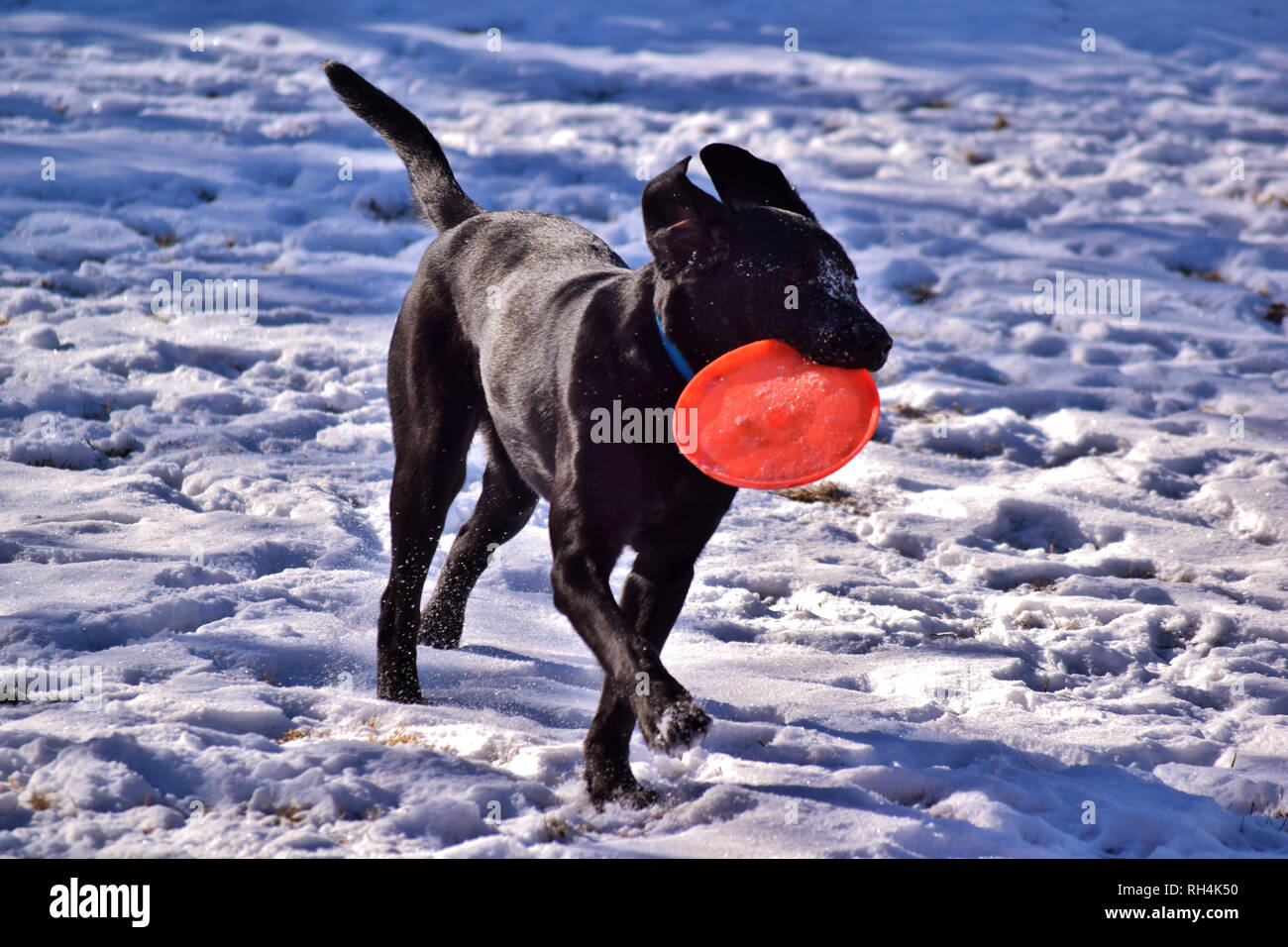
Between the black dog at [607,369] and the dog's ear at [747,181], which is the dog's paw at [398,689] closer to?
the black dog at [607,369]

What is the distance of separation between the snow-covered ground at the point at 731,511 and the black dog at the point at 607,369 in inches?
15.1

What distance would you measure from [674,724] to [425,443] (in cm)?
164

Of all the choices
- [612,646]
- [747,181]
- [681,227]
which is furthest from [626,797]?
[747,181]

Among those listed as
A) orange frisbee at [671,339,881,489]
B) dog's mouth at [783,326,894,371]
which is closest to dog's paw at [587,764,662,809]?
orange frisbee at [671,339,881,489]

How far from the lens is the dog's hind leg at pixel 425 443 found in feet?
12.7

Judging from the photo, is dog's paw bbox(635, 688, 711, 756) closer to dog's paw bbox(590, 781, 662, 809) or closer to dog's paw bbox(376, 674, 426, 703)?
dog's paw bbox(590, 781, 662, 809)

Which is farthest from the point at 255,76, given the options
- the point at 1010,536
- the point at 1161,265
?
the point at 1010,536

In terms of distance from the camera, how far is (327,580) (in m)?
4.49

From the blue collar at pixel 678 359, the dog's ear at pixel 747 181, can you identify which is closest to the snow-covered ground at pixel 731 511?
the blue collar at pixel 678 359

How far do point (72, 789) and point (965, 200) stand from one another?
29.6 ft

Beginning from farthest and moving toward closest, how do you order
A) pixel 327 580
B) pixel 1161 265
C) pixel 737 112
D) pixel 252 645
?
1. pixel 737 112
2. pixel 1161 265
3. pixel 327 580
4. pixel 252 645

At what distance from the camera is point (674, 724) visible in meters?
2.63

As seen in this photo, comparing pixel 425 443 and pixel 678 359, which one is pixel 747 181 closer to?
pixel 678 359
